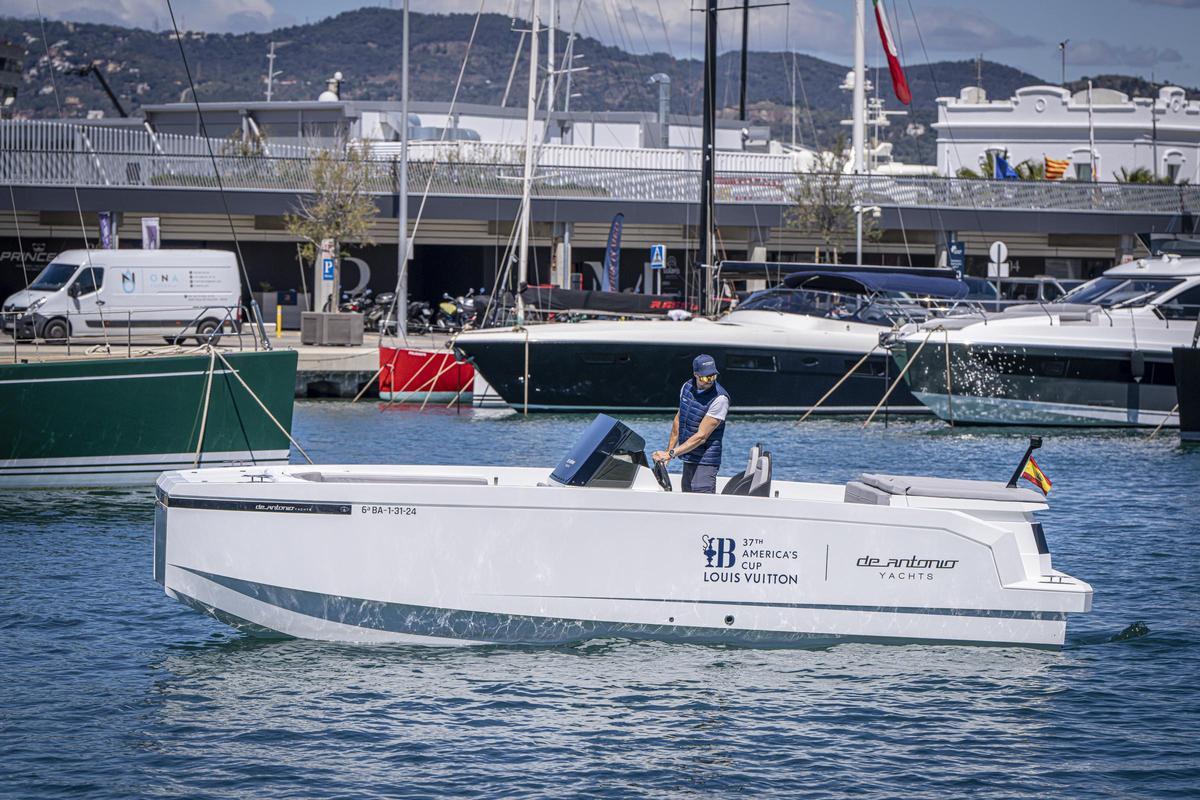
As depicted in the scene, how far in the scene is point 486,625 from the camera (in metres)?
10.9

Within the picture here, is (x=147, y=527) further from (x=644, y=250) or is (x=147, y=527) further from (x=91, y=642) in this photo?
(x=644, y=250)

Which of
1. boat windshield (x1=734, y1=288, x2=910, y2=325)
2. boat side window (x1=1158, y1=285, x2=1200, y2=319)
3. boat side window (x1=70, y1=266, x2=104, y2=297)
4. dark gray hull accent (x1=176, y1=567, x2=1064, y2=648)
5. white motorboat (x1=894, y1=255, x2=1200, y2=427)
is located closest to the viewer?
dark gray hull accent (x1=176, y1=567, x2=1064, y2=648)

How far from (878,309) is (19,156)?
95.3 feet

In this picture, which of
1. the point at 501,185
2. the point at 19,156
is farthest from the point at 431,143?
the point at 19,156

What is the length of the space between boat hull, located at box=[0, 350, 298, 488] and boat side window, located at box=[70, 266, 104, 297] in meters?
17.6

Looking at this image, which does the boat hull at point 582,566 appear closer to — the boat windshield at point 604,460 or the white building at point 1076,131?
the boat windshield at point 604,460

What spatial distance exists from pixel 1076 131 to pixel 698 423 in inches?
2913

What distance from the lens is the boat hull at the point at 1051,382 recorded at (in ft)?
91.9

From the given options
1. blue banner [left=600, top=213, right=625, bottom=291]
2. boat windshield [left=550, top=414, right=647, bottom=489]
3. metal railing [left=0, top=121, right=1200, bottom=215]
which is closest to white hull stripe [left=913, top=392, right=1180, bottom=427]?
blue banner [left=600, top=213, right=625, bottom=291]

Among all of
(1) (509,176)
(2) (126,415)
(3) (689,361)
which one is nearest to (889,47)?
(1) (509,176)

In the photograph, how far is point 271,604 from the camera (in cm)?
1088

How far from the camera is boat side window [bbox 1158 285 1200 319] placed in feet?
91.9

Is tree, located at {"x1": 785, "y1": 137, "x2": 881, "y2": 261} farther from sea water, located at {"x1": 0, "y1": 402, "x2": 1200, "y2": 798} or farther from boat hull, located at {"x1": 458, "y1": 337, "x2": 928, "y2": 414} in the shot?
sea water, located at {"x1": 0, "y1": 402, "x2": 1200, "y2": 798}

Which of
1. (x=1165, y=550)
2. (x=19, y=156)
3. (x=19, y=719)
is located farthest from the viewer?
(x=19, y=156)
